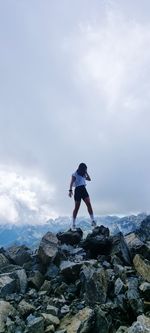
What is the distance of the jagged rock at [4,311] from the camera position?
14973 mm

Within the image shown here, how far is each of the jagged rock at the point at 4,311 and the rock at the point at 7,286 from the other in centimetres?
119

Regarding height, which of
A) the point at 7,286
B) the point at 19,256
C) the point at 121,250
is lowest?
the point at 7,286

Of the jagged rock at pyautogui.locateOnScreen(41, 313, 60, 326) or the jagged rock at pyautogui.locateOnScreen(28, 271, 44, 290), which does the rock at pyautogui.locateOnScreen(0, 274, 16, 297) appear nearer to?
the jagged rock at pyautogui.locateOnScreen(28, 271, 44, 290)

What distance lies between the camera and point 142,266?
696 inches

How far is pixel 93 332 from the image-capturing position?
44.8ft

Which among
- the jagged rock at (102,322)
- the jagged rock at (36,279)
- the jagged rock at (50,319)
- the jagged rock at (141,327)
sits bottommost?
the jagged rock at (141,327)

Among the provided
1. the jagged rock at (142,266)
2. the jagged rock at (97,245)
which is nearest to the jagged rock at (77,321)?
the jagged rock at (142,266)

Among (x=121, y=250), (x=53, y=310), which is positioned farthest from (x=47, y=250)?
(x=53, y=310)

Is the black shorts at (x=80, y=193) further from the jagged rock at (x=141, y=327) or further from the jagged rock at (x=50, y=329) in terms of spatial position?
the jagged rock at (x=141, y=327)

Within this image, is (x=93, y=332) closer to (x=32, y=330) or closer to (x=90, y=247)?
(x=32, y=330)

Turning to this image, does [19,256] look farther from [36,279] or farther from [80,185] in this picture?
[80,185]

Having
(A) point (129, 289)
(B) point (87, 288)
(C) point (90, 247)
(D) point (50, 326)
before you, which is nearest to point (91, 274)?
(B) point (87, 288)

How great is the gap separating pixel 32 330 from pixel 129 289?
12.5ft

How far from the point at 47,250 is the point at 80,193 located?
17.5 ft
